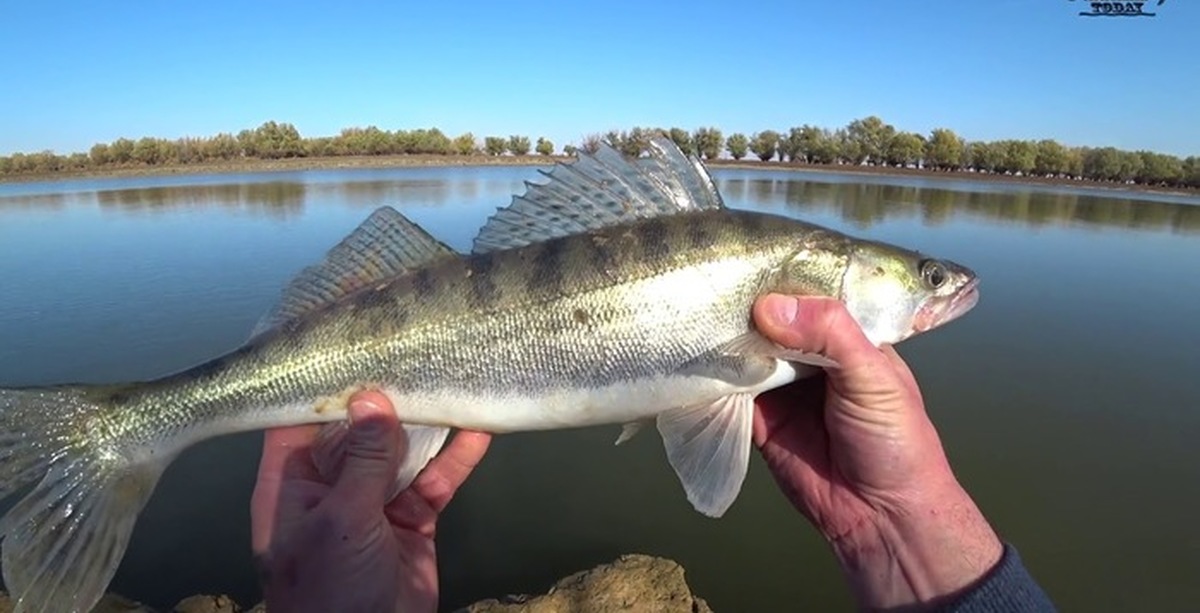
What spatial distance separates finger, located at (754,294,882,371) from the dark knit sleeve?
0.89m

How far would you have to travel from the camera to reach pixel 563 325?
2.95 m

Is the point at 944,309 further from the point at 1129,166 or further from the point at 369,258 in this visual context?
the point at 1129,166

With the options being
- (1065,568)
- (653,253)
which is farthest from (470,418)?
(1065,568)

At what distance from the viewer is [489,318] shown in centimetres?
296

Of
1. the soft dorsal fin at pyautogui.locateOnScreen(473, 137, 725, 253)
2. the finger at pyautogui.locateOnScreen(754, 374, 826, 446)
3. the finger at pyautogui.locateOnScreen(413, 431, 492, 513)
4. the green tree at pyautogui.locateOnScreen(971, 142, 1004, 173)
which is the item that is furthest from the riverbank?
the green tree at pyautogui.locateOnScreen(971, 142, 1004, 173)

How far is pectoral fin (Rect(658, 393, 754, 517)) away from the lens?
2961mm

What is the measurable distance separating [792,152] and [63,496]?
102 meters

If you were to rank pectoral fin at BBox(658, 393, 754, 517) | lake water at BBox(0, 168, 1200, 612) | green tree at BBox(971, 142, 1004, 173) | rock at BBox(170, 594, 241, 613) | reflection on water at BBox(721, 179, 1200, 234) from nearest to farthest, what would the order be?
pectoral fin at BBox(658, 393, 754, 517)
rock at BBox(170, 594, 241, 613)
lake water at BBox(0, 168, 1200, 612)
reflection on water at BBox(721, 179, 1200, 234)
green tree at BBox(971, 142, 1004, 173)

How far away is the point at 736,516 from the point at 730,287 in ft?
11.8

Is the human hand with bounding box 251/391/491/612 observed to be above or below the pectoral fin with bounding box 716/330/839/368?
below

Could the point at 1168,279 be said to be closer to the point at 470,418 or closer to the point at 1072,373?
the point at 1072,373

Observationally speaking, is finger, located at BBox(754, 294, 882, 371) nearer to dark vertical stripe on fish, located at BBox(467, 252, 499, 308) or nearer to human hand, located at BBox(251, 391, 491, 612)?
dark vertical stripe on fish, located at BBox(467, 252, 499, 308)

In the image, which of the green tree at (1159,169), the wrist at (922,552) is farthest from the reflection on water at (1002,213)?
the green tree at (1159,169)

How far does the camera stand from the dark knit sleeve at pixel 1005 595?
2.40 metres
